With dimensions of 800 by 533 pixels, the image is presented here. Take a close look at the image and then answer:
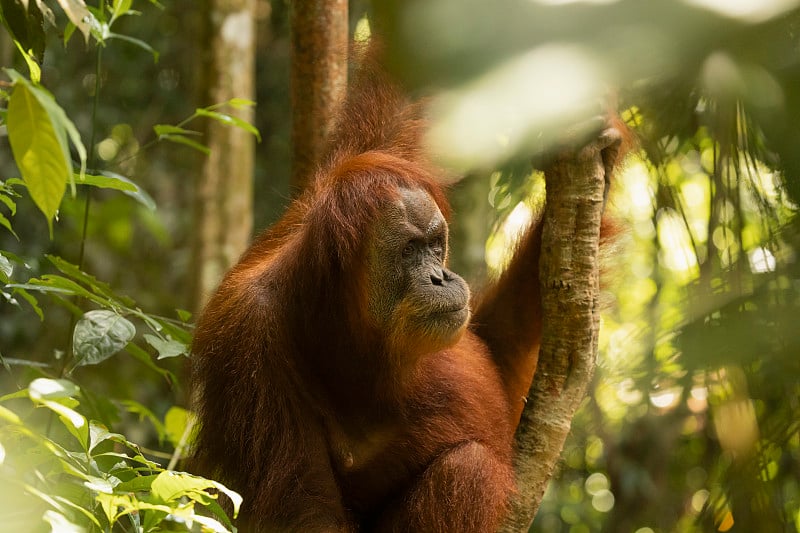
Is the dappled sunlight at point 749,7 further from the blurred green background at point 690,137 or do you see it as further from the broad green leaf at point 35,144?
the broad green leaf at point 35,144

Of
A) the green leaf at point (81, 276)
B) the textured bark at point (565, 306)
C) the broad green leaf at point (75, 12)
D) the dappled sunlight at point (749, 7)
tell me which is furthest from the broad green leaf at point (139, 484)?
the dappled sunlight at point (749, 7)

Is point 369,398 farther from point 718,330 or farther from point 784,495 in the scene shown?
point 718,330

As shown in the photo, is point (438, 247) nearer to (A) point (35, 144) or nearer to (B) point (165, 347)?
(B) point (165, 347)

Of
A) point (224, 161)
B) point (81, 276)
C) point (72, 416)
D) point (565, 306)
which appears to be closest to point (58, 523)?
point (72, 416)

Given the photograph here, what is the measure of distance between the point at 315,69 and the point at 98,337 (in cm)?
191

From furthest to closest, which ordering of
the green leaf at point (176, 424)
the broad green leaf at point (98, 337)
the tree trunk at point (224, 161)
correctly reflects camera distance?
the tree trunk at point (224, 161) < the green leaf at point (176, 424) < the broad green leaf at point (98, 337)

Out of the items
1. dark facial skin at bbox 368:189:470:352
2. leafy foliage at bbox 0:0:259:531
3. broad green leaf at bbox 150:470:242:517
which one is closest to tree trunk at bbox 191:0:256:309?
leafy foliage at bbox 0:0:259:531

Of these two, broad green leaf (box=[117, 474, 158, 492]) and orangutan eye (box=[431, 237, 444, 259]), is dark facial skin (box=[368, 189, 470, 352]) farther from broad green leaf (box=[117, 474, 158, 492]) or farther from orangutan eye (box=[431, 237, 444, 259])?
broad green leaf (box=[117, 474, 158, 492])

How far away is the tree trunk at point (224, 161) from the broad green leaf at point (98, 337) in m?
3.05

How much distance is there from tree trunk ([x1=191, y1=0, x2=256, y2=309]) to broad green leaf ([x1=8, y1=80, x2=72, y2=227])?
4599 mm

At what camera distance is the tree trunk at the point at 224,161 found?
236 inches

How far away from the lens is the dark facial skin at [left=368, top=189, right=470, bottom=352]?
3.18 metres

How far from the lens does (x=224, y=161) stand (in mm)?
6223

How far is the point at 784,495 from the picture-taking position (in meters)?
0.87
